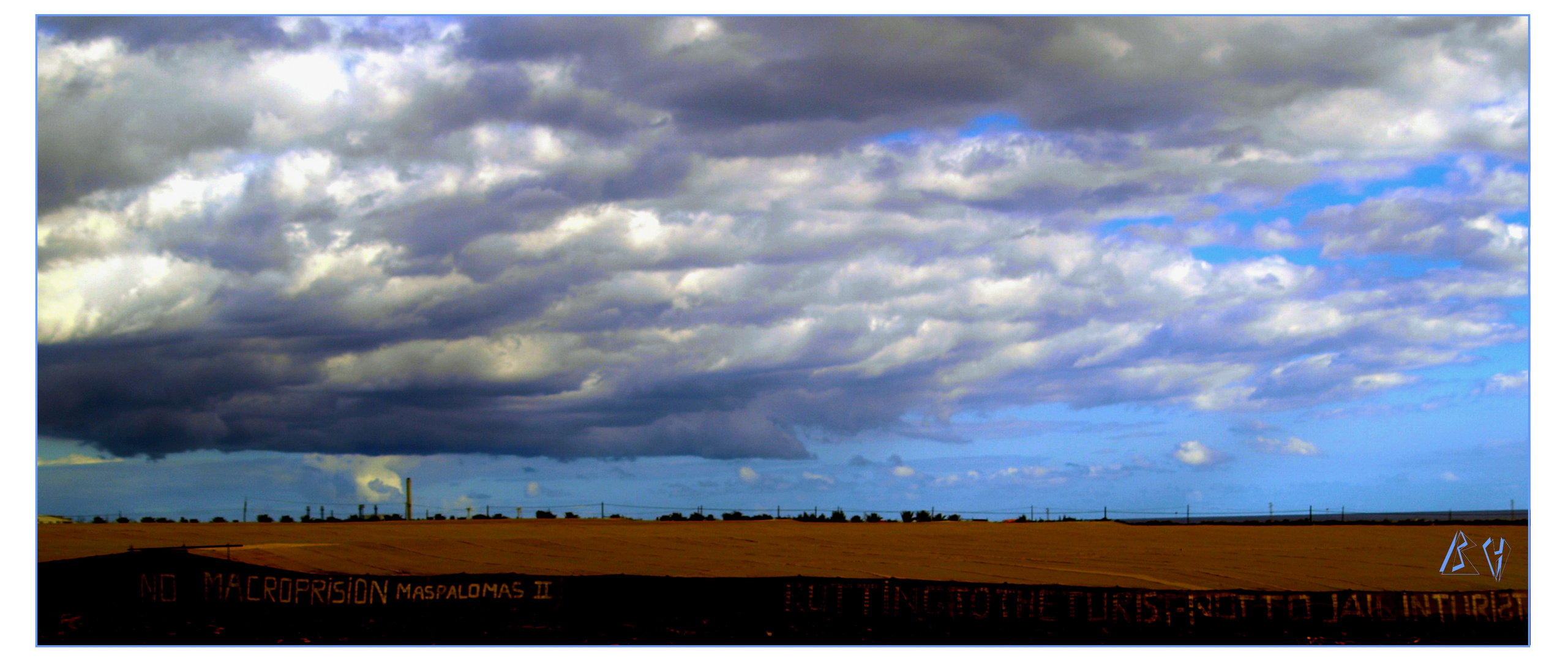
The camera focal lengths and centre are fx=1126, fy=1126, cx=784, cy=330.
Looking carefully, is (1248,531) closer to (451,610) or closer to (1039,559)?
(1039,559)

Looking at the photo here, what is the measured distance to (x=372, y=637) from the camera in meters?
24.2

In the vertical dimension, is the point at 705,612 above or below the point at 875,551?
above

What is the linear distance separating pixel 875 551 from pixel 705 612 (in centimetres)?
2544

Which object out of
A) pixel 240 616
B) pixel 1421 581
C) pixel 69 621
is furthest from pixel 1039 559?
pixel 69 621

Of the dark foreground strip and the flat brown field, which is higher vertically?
the dark foreground strip

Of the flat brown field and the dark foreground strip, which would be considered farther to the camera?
the flat brown field

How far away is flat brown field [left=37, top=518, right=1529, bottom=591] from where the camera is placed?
38.3m

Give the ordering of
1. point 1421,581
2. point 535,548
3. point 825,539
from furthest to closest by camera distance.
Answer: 1. point 825,539
2. point 535,548
3. point 1421,581

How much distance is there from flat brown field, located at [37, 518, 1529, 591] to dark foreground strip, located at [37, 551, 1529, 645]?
16.8 feet

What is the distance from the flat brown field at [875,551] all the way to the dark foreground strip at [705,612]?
5112 mm

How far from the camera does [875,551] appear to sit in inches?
1962

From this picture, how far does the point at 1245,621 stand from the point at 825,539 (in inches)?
1446

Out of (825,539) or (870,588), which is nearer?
(870,588)

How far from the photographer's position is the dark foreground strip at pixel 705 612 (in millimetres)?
24188
